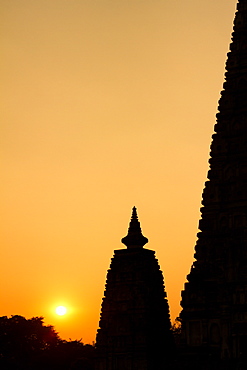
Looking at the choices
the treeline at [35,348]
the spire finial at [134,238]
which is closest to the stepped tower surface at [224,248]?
the spire finial at [134,238]

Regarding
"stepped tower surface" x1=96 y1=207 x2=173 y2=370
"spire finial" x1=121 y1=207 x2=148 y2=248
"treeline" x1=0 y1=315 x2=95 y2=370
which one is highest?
"treeline" x1=0 y1=315 x2=95 y2=370

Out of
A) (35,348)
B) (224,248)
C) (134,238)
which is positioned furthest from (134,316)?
(35,348)

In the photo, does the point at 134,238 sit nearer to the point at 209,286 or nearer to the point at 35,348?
the point at 209,286

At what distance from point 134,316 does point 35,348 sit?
4873cm

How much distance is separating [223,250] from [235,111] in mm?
6882

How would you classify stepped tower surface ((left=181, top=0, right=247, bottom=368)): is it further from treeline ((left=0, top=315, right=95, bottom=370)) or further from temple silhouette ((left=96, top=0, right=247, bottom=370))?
treeline ((left=0, top=315, right=95, bottom=370))

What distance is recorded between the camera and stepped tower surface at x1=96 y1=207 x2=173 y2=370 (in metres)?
44.7

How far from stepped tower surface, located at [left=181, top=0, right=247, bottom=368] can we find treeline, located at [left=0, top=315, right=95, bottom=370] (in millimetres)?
42881

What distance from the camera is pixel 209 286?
130 ft

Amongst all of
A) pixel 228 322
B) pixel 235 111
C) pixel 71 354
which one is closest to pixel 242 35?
pixel 235 111

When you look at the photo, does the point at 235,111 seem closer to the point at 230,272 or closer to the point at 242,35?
the point at 242,35

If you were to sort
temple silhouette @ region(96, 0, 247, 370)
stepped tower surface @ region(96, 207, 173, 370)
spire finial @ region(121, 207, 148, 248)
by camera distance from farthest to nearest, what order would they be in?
spire finial @ region(121, 207, 148, 248) → stepped tower surface @ region(96, 207, 173, 370) → temple silhouette @ region(96, 0, 247, 370)

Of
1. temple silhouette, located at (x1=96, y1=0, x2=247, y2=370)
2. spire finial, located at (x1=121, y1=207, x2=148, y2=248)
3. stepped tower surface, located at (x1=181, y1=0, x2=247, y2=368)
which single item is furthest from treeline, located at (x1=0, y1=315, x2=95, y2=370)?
stepped tower surface, located at (x1=181, y1=0, x2=247, y2=368)

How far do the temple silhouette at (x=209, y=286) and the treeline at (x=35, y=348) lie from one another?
35827 millimetres
